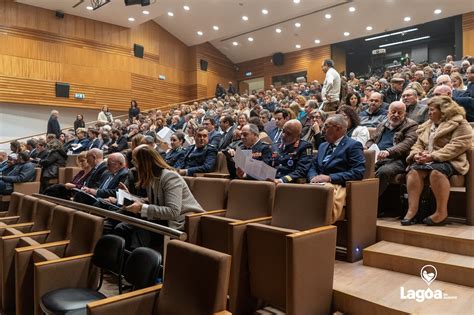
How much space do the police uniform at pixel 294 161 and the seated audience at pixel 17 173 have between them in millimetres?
3392

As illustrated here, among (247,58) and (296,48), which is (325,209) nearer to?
(296,48)

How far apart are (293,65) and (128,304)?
40.5ft

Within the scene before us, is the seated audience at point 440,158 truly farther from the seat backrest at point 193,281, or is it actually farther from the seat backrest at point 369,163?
the seat backrest at point 193,281

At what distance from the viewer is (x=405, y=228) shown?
2082 mm

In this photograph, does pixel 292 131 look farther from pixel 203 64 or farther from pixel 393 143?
pixel 203 64

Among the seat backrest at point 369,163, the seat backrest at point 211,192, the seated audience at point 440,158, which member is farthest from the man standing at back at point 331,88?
the seat backrest at point 211,192

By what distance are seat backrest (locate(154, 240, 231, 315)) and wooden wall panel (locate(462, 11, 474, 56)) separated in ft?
35.7

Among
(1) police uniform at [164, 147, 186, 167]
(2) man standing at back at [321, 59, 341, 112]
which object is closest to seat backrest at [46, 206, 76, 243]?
(1) police uniform at [164, 147, 186, 167]

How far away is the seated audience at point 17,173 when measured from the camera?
14.5 ft

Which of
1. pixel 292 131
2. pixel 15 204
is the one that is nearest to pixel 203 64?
pixel 15 204

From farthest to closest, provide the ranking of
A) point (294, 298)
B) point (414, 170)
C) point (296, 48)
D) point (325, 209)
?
point (296, 48) < point (414, 170) < point (325, 209) < point (294, 298)

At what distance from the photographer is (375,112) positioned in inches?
134

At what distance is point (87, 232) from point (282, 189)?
3.49 ft

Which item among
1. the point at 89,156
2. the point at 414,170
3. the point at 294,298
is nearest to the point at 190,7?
the point at 89,156
